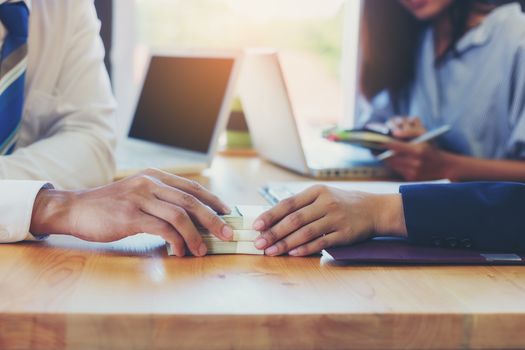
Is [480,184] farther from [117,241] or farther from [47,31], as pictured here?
[47,31]

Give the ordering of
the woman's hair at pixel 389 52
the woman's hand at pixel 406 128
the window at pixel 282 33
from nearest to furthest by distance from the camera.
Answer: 1. the woman's hand at pixel 406 128
2. the woman's hair at pixel 389 52
3. the window at pixel 282 33

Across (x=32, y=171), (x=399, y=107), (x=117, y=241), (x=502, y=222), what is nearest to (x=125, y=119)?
(x=399, y=107)

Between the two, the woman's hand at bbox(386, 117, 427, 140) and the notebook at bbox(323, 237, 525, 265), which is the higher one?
the notebook at bbox(323, 237, 525, 265)

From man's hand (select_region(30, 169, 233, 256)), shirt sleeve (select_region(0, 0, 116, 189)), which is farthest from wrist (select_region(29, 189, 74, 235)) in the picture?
shirt sleeve (select_region(0, 0, 116, 189))

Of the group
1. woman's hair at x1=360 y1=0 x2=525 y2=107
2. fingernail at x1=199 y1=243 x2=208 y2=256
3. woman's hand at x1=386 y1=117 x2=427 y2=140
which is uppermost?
woman's hair at x1=360 y1=0 x2=525 y2=107

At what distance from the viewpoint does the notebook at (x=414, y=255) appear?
0.93 m

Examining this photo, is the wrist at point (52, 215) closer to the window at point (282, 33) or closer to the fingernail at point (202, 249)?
the fingernail at point (202, 249)

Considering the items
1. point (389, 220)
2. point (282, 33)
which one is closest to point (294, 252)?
point (389, 220)

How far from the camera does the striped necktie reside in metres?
1.28

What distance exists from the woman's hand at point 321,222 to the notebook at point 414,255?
0.07 ft

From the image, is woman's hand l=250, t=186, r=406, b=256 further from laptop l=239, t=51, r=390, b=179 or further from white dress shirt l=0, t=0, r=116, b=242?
laptop l=239, t=51, r=390, b=179

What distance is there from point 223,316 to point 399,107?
5.58ft


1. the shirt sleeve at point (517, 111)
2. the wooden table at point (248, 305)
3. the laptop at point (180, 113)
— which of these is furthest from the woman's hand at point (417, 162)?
the wooden table at point (248, 305)

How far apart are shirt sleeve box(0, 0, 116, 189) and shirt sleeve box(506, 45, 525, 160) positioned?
111 cm
